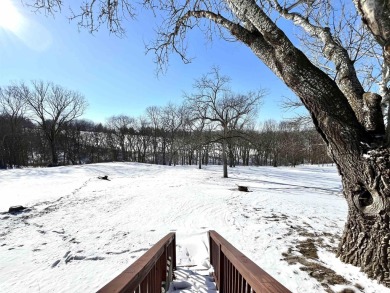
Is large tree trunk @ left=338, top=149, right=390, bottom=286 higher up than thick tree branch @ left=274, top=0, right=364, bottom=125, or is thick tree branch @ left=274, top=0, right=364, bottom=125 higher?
thick tree branch @ left=274, top=0, right=364, bottom=125

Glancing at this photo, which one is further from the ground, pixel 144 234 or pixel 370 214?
pixel 370 214

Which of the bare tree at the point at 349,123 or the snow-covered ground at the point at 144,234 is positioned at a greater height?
the bare tree at the point at 349,123

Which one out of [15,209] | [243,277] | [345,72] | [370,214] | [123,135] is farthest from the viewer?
[123,135]

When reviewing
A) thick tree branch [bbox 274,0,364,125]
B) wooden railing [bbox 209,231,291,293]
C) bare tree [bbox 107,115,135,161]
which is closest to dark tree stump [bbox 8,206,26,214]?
wooden railing [bbox 209,231,291,293]

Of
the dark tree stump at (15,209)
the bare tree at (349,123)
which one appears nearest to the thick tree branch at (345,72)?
the bare tree at (349,123)

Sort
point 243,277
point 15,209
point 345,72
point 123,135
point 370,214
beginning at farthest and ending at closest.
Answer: point 123,135 < point 15,209 < point 345,72 < point 370,214 < point 243,277

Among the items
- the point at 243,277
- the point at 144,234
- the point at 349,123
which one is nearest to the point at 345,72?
the point at 349,123

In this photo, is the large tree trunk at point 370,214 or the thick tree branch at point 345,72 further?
the thick tree branch at point 345,72

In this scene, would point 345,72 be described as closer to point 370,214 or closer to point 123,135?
point 370,214

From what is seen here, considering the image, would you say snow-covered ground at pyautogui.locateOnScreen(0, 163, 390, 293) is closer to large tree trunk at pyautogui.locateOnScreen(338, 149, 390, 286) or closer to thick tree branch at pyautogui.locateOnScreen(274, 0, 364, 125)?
large tree trunk at pyautogui.locateOnScreen(338, 149, 390, 286)

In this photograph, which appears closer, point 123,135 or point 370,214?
point 370,214

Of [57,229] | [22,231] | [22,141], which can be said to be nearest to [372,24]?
[57,229]

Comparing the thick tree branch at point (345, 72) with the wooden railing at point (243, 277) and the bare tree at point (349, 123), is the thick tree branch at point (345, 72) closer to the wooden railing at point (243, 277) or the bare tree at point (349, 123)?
the bare tree at point (349, 123)

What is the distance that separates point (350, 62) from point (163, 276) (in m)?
4.16
